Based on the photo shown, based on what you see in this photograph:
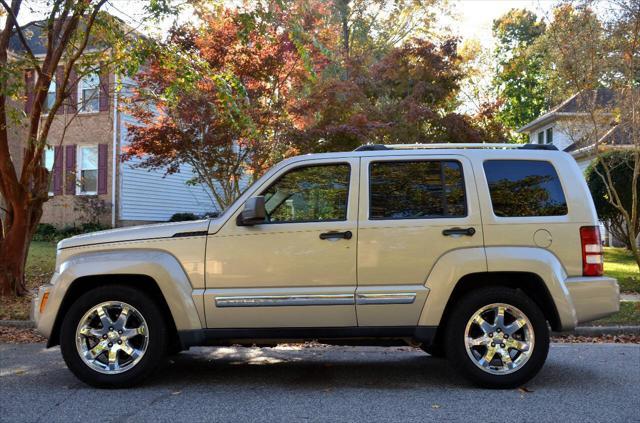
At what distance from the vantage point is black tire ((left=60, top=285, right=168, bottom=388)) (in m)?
5.77

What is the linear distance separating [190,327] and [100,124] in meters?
19.5

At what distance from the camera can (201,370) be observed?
6766mm

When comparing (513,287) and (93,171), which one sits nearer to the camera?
(513,287)

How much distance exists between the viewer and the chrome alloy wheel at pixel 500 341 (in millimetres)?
5773

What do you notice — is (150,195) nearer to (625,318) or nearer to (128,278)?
(625,318)

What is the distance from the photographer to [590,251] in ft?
19.0

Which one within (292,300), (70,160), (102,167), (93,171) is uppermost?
(70,160)

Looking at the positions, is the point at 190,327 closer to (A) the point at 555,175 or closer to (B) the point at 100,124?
(A) the point at 555,175

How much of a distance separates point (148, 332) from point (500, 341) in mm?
3018

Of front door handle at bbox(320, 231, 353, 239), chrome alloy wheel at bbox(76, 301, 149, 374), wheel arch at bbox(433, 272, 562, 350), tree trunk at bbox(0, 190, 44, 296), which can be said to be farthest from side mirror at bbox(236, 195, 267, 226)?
tree trunk at bbox(0, 190, 44, 296)

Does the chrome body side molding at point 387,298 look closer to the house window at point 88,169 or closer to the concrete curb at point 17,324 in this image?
the concrete curb at point 17,324

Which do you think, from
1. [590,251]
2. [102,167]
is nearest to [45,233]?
[102,167]

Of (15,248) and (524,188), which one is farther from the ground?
(524,188)

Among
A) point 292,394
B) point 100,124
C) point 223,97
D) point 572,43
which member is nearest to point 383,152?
point 292,394
